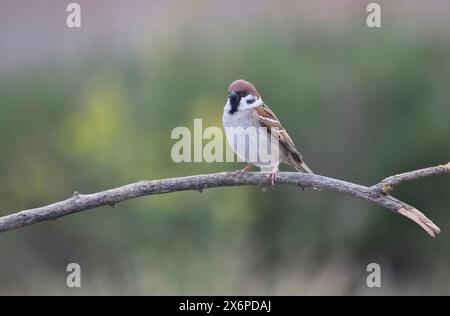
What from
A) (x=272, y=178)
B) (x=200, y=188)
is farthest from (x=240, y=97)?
(x=200, y=188)

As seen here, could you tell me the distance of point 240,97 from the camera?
585 cm

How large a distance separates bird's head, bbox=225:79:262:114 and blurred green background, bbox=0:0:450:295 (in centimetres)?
257

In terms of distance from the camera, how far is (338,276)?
838 centimetres

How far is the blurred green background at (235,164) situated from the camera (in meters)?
8.55

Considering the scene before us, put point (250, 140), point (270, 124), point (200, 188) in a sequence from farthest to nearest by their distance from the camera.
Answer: point (270, 124)
point (250, 140)
point (200, 188)

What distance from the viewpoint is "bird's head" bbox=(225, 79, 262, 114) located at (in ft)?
19.2

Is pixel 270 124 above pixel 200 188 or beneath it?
above

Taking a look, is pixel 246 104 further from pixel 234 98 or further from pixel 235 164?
pixel 235 164

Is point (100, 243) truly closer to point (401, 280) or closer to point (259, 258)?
point (259, 258)

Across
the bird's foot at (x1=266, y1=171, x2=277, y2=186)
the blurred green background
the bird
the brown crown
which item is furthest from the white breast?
the blurred green background

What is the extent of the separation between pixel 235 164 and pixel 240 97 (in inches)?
124

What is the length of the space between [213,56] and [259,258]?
114 inches

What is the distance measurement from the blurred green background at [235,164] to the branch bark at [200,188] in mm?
3509

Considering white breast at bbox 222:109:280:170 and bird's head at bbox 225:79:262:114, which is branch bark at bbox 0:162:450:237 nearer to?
white breast at bbox 222:109:280:170
